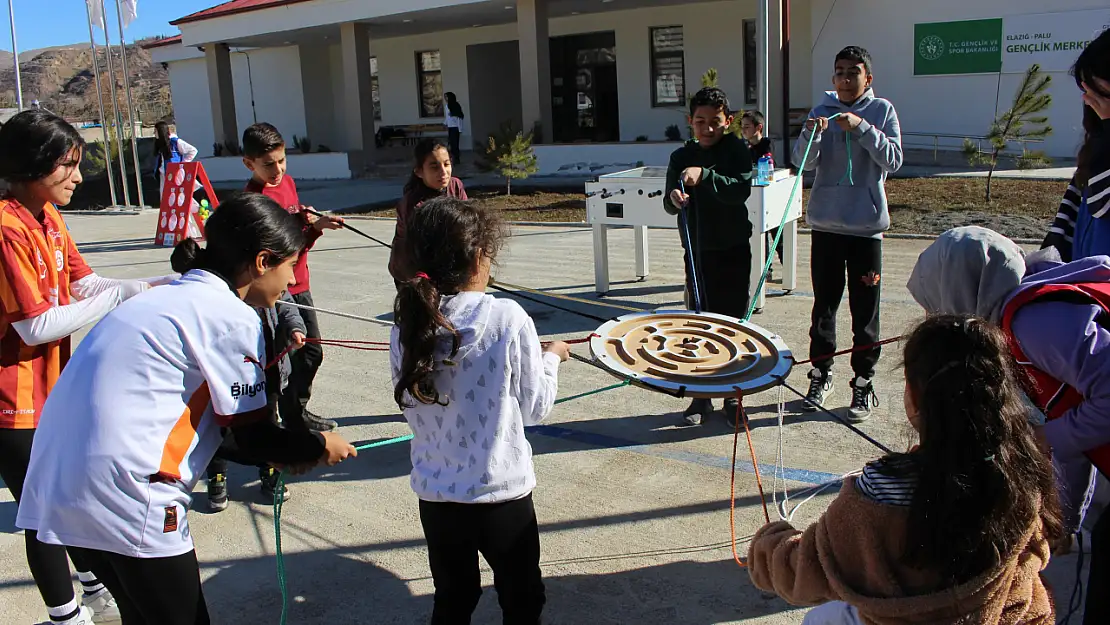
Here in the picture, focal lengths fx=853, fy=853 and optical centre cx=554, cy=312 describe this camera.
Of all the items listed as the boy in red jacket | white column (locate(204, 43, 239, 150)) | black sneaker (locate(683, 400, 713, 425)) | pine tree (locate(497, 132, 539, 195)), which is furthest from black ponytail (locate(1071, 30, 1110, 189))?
white column (locate(204, 43, 239, 150))

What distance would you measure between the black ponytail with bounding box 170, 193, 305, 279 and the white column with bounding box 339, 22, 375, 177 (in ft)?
64.5

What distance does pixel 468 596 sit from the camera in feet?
8.20

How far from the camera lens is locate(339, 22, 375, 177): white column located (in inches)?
813

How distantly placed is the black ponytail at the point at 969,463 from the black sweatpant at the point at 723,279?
9.72 ft

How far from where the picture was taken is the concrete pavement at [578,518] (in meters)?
3.13

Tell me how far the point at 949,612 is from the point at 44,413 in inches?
84.8

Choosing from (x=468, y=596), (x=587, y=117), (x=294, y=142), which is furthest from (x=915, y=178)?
(x=294, y=142)

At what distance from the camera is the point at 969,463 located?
167 cm

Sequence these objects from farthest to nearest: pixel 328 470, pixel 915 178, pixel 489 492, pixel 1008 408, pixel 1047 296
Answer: pixel 915 178, pixel 328 470, pixel 489 492, pixel 1047 296, pixel 1008 408

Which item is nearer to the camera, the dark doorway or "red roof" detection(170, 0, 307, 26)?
"red roof" detection(170, 0, 307, 26)

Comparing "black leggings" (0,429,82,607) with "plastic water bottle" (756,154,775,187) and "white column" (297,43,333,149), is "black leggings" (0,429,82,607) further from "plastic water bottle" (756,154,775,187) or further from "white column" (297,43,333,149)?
"white column" (297,43,333,149)

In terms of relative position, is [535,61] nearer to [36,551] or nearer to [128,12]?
[128,12]

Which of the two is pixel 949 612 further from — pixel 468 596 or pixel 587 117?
pixel 587 117

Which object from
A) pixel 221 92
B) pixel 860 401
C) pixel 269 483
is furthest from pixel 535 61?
pixel 269 483
